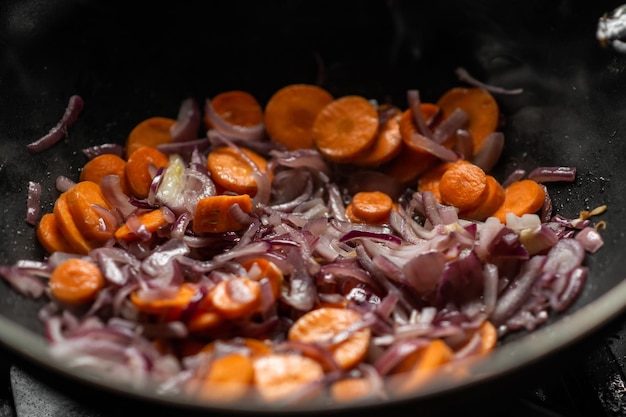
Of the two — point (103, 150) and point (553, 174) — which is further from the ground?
point (553, 174)

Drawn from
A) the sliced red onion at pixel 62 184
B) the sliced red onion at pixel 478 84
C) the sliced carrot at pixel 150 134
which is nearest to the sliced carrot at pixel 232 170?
the sliced carrot at pixel 150 134

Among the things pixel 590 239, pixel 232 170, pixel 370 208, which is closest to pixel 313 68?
A: pixel 232 170

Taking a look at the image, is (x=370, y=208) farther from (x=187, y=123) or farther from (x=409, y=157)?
(x=187, y=123)

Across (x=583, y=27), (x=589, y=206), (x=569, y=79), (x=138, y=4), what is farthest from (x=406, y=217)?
(x=138, y=4)

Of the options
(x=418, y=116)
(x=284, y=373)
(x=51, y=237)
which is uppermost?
(x=418, y=116)

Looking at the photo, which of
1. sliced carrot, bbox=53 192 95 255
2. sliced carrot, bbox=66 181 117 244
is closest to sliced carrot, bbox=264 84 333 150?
sliced carrot, bbox=66 181 117 244

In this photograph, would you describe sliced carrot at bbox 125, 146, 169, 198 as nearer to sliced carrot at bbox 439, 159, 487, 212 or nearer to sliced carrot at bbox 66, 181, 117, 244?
sliced carrot at bbox 66, 181, 117, 244
